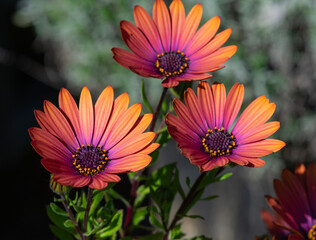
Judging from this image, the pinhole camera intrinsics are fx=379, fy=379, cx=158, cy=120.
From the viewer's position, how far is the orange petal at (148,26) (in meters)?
0.61

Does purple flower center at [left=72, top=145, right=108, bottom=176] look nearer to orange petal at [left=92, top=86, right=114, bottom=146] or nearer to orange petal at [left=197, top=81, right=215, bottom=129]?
orange petal at [left=92, top=86, right=114, bottom=146]

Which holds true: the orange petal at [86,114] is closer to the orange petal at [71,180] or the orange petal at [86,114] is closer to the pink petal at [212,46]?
the orange petal at [71,180]

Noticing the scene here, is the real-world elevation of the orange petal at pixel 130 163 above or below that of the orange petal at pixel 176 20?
below

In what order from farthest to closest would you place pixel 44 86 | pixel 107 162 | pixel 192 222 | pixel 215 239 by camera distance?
pixel 44 86 → pixel 192 222 → pixel 215 239 → pixel 107 162

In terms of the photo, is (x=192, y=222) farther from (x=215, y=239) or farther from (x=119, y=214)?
(x=119, y=214)

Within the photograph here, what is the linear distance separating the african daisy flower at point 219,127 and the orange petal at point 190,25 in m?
0.13

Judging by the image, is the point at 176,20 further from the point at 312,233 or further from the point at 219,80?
the point at 219,80

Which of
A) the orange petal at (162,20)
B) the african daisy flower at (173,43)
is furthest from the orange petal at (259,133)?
the orange petal at (162,20)

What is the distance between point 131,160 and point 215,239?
1305mm

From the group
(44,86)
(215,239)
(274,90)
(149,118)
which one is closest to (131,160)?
(149,118)

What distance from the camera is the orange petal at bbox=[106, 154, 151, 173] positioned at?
0.46m

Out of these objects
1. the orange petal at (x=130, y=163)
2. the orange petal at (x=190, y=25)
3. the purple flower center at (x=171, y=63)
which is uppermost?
the orange petal at (x=190, y=25)

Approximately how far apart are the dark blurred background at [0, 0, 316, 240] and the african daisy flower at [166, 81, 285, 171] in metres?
1.13

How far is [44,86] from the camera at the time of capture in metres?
2.43
